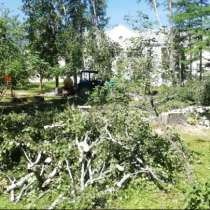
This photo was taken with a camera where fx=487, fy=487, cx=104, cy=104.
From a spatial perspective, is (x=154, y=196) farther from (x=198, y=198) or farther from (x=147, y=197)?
(x=198, y=198)

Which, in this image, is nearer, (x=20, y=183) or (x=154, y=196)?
(x=154, y=196)

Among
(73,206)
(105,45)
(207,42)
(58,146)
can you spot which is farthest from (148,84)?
(105,45)

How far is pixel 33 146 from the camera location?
13.4 meters

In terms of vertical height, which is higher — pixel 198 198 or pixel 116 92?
pixel 116 92

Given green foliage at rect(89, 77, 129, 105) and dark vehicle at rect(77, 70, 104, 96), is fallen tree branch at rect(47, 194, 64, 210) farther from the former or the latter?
dark vehicle at rect(77, 70, 104, 96)

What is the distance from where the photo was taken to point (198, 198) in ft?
34.5

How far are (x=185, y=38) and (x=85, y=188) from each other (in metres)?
30.3

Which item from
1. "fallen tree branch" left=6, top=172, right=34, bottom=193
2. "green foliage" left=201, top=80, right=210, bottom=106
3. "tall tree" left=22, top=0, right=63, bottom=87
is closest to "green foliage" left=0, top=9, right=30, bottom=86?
"fallen tree branch" left=6, top=172, right=34, bottom=193

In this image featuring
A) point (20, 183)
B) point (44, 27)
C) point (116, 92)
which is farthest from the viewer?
point (44, 27)

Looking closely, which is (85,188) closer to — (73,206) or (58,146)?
(73,206)

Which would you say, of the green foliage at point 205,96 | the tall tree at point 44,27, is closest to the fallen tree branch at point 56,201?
the green foliage at point 205,96

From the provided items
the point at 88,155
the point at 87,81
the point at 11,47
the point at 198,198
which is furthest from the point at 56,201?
the point at 87,81

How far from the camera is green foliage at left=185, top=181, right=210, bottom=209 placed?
1041cm

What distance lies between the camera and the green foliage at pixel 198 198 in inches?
410
